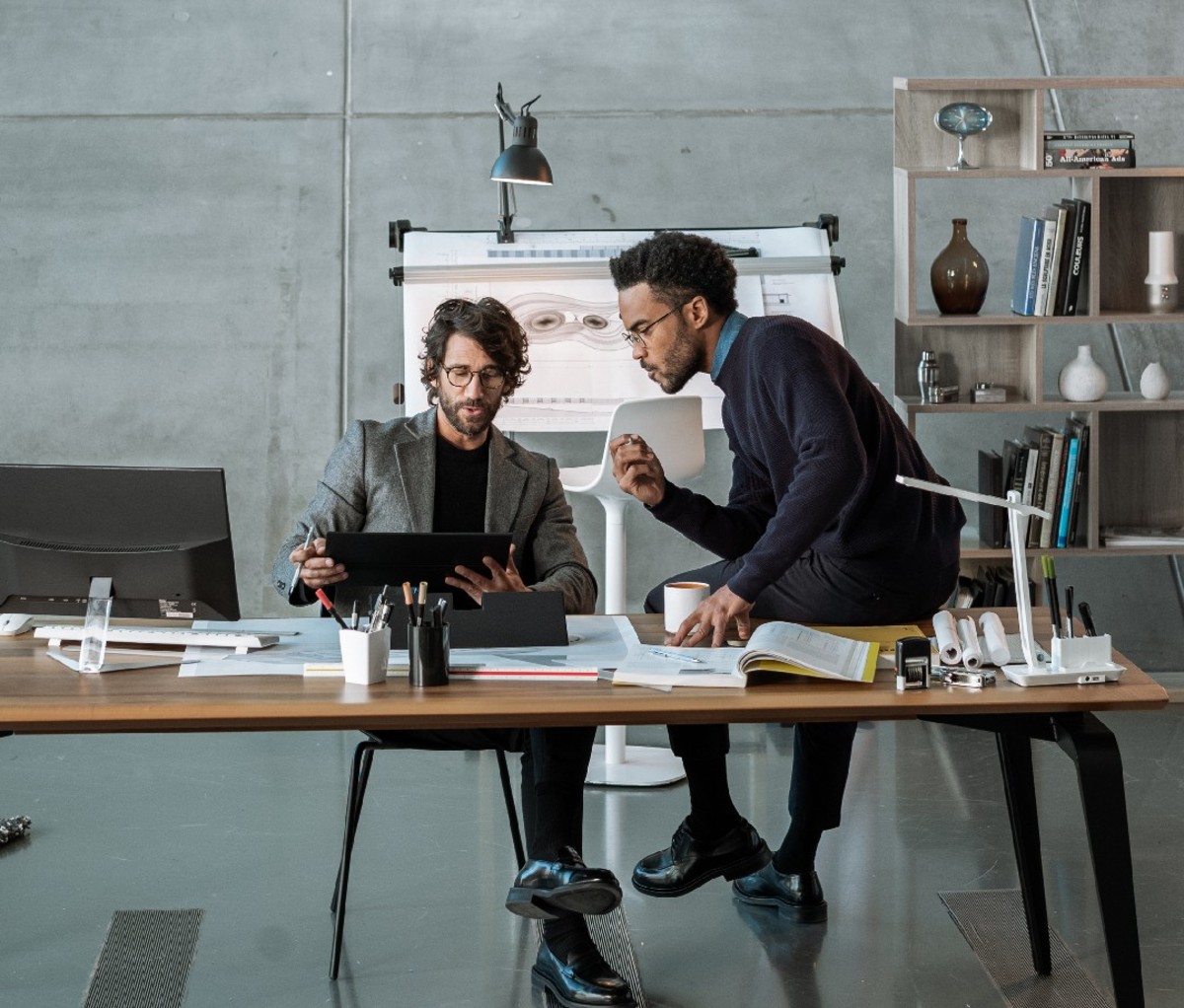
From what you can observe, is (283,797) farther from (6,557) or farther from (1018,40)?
(1018,40)

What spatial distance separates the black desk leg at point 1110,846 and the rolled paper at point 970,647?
168 mm

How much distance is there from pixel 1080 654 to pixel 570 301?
9.45 ft

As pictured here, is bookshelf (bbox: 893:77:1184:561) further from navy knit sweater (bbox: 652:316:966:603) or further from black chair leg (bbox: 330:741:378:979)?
black chair leg (bbox: 330:741:378:979)

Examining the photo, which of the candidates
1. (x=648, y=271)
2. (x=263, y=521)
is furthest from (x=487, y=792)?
(x=263, y=521)

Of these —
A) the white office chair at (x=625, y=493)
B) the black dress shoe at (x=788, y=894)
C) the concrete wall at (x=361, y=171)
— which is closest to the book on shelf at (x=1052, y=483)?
the concrete wall at (x=361, y=171)

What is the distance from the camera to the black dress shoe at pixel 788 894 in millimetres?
3141

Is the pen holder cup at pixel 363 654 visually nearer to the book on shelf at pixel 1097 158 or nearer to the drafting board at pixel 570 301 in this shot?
the drafting board at pixel 570 301

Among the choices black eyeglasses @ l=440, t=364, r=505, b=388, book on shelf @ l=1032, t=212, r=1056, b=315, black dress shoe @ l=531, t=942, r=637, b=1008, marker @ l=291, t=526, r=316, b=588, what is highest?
book on shelf @ l=1032, t=212, r=1056, b=315

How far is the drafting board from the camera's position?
484cm

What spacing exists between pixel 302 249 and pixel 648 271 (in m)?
2.83

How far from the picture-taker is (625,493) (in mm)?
4062

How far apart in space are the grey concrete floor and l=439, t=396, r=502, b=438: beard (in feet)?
3.25

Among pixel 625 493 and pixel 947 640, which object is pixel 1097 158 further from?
pixel 947 640

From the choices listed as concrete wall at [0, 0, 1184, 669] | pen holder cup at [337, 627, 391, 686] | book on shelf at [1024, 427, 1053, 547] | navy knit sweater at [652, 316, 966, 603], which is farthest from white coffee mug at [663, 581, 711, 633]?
concrete wall at [0, 0, 1184, 669]
